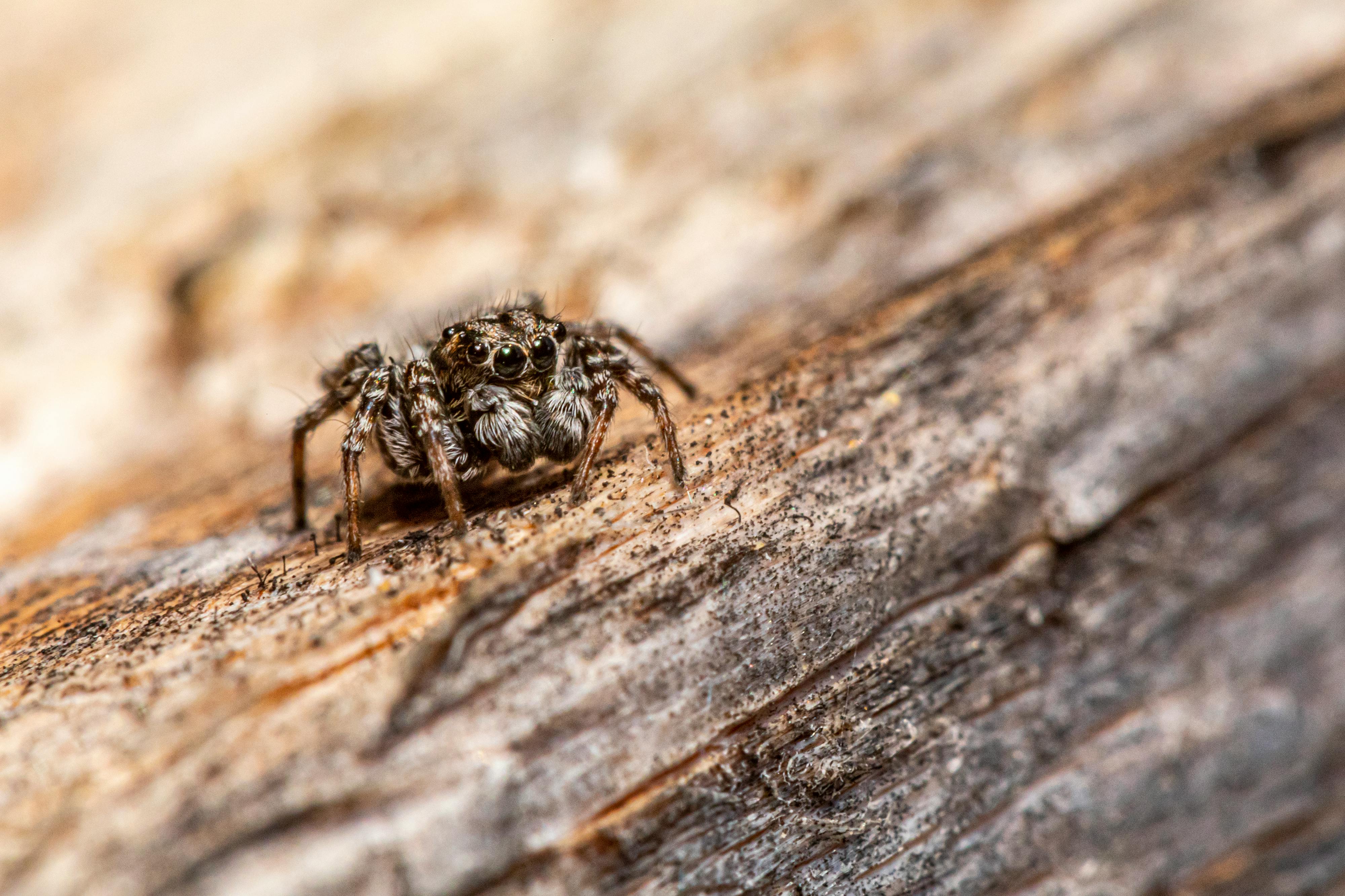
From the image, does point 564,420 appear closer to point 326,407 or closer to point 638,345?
point 638,345

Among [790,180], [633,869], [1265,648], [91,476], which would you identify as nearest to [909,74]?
[790,180]

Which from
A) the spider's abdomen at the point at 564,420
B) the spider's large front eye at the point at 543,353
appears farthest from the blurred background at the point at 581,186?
the spider's abdomen at the point at 564,420

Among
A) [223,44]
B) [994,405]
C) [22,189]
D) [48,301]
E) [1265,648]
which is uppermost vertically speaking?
[223,44]

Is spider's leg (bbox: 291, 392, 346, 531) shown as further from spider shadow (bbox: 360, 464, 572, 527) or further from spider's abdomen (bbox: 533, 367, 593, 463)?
spider's abdomen (bbox: 533, 367, 593, 463)

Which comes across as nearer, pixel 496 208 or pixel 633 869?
pixel 633 869

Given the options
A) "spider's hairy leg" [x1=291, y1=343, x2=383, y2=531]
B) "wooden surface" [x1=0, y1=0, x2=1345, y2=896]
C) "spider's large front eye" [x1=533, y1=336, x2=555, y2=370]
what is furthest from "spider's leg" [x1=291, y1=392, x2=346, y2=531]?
"spider's large front eye" [x1=533, y1=336, x2=555, y2=370]

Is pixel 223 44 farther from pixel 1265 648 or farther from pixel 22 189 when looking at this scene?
pixel 1265 648

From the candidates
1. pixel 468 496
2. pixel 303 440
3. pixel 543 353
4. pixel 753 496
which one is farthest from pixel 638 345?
pixel 303 440
